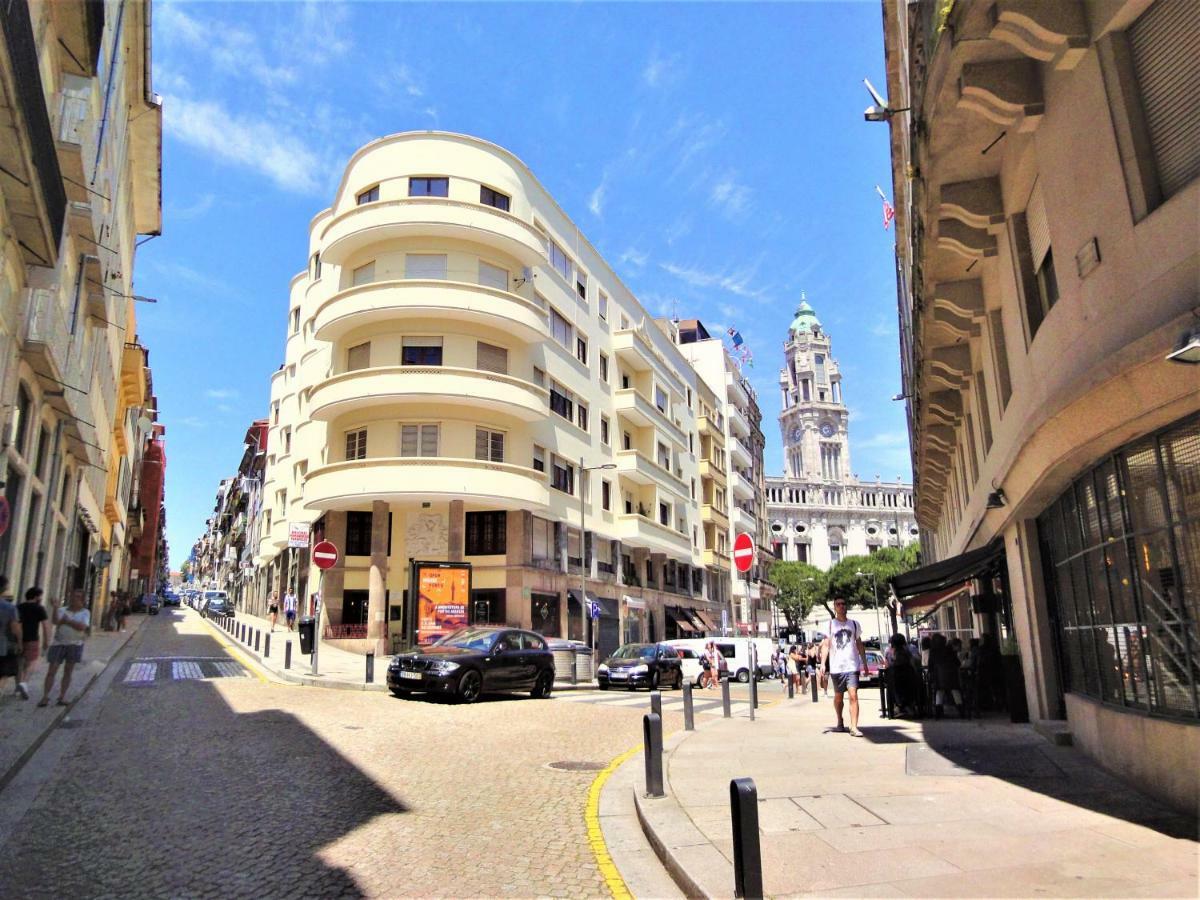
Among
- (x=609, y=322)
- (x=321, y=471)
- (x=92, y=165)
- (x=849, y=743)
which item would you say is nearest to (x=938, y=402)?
(x=849, y=743)

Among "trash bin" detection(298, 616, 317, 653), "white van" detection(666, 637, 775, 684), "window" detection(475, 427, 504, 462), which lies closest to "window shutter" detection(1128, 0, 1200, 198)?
"trash bin" detection(298, 616, 317, 653)

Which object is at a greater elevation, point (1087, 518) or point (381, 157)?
point (381, 157)

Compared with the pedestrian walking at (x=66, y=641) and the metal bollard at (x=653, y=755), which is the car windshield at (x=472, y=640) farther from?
the metal bollard at (x=653, y=755)

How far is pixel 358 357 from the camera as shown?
3114 cm

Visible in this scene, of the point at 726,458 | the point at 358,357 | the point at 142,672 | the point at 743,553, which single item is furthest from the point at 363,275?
the point at 726,458

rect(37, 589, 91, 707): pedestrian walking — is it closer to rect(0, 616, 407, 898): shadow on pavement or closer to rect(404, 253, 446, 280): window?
rect(0, 616, 407, 898): shadow on pavement

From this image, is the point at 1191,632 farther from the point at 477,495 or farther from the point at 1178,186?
the point at 477,495

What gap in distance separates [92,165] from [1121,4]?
17341mm

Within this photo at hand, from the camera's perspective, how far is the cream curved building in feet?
96.3

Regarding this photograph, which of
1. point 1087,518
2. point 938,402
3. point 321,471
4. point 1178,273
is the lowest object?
point 1087,518

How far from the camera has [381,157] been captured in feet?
104

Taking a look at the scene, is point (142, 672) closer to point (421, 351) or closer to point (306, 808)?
point (306, 808)

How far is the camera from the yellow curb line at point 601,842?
16.6 ft

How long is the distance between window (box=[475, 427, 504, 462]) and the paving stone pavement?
18.4 metres
